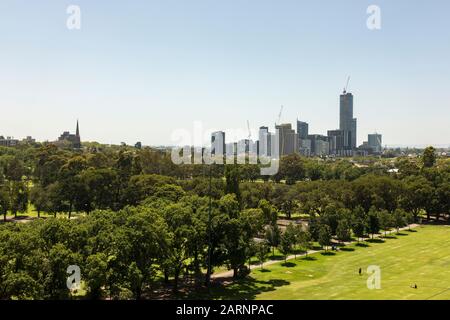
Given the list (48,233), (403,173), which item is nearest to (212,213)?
(48,233)

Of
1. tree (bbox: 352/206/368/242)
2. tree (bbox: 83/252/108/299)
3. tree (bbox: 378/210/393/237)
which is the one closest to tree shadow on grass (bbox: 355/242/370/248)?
tree (bbox: 352/206/368/242)

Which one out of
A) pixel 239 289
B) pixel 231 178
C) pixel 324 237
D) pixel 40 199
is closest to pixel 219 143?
pixel 40 199

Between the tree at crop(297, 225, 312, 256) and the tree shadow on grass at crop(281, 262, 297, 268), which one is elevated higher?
the tree at crop(297, 225, 312, 256)

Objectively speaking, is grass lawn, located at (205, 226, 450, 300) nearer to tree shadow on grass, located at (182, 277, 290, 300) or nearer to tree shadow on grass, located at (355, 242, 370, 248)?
tree shadow on grass, located at (182, 277, 290, 300)

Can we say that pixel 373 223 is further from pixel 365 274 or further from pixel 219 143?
pixel 219 143

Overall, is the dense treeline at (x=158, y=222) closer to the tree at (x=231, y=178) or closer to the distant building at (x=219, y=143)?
the tree at (x=231, y=178)
